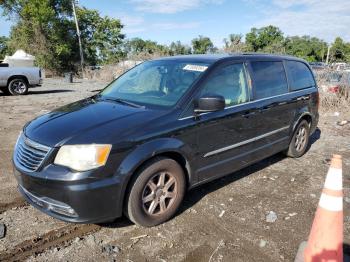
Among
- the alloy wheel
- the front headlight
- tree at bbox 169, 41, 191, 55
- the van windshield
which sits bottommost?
the alloy wheel

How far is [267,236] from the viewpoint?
361 cm

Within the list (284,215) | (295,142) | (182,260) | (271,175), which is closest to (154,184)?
(182,260)

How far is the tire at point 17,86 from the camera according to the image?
14820 mm

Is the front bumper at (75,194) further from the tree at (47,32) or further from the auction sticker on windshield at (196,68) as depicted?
the tree at (47,32)

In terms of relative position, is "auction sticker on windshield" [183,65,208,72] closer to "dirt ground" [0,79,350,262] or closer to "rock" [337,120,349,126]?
"dirt ground" [0,79,350,262]

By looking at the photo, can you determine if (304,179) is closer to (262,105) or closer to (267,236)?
(262,105)

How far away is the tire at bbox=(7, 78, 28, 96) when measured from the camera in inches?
583

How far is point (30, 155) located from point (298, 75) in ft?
14.5

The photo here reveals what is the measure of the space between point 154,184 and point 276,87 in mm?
2642

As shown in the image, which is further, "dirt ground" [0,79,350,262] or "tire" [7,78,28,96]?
"tire" [7,78,28,96]

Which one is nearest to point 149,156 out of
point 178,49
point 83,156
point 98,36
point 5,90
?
point 83,156

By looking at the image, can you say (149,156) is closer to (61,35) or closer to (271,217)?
(271,217)

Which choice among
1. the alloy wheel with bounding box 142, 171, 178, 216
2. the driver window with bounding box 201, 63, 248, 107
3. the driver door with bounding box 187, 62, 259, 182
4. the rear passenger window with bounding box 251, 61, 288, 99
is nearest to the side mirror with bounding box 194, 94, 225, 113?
the driver door with bounding box 187, 62, 259, 182

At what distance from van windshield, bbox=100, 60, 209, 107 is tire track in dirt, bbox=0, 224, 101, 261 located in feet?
4.96
